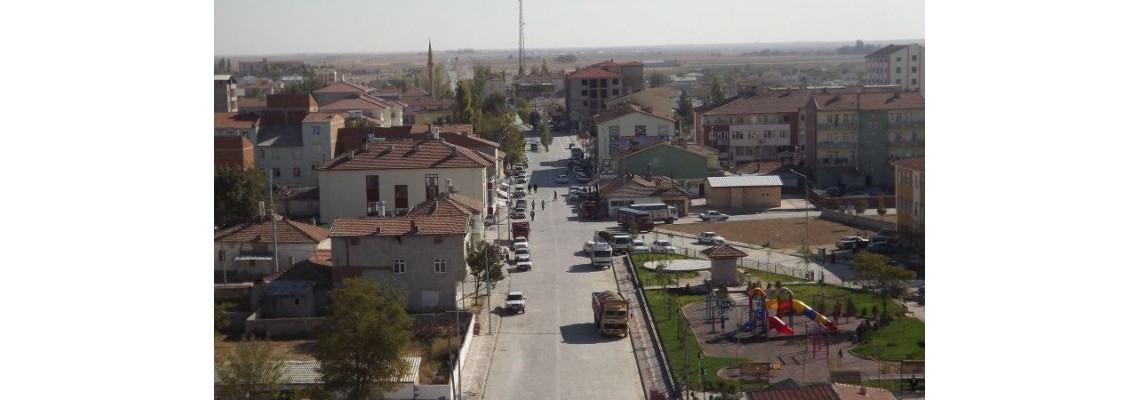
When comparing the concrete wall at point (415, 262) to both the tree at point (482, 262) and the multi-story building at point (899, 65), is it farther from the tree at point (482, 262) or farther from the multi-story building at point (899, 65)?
the multi-story building at point (899, 65)

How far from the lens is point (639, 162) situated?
579 inches

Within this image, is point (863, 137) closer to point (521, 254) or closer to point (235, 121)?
point (521, 254)

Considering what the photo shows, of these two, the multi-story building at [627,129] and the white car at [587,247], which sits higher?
the multi-story building at [627,129]

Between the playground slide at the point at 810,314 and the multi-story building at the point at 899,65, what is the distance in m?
17.8

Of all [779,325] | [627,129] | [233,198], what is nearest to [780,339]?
[779,325]

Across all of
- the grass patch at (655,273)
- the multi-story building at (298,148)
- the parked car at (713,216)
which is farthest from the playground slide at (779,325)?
the multi-story building at (298,148)

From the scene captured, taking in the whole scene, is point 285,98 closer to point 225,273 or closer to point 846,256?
point 225,273

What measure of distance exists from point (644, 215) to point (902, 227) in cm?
242

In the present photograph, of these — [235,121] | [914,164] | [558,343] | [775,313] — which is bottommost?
[558,343]

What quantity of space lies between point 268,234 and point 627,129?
8227mm

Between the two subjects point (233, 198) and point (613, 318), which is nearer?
point (613, 318)

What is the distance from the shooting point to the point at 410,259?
8.04 meters

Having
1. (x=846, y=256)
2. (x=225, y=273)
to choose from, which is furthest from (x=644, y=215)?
(x=225, y=273)

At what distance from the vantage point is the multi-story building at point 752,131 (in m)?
17.0
